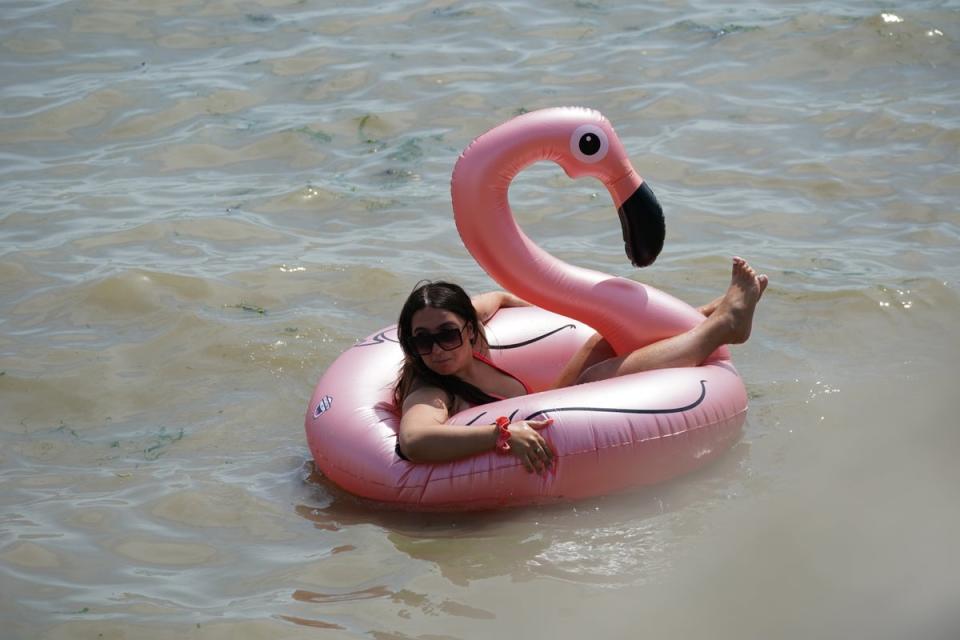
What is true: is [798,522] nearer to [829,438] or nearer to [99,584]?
[829,438]

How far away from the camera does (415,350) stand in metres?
4.30

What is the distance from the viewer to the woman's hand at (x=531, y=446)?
4.01m

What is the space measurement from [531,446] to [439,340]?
0.49m

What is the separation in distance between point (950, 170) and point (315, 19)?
4692 millimetres

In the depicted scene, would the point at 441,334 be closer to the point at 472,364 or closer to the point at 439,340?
the point at 439,340

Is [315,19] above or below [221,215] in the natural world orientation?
above

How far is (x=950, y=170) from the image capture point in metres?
6.89

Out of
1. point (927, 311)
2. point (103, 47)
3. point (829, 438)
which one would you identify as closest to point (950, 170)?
point (927, 311)

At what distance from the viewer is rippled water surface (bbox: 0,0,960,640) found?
11.9 feet

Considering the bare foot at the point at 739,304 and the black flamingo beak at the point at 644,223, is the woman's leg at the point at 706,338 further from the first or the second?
the black flamingo beak at the point at 644,223

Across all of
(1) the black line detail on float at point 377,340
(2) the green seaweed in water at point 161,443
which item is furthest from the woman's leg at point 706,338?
(2) the green seaweed in water at point 161,443

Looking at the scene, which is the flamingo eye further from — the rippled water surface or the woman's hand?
the rippled water surface

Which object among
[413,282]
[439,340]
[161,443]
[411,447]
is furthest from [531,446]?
[413,282]

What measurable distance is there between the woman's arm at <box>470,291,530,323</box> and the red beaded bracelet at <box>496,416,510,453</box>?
31.3 inches
